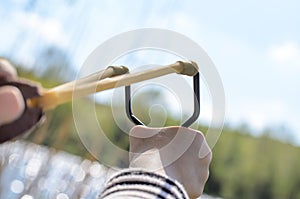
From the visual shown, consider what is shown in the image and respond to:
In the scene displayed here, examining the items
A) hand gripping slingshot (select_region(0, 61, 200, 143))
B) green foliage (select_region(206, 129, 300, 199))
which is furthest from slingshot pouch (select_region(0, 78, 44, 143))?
green foliage (select_region(206, 129, 300, 199))

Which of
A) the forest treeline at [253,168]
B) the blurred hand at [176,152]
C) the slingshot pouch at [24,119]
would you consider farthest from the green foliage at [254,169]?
the slingshot pouch at [24,119]

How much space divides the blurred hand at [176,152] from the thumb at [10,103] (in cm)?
17

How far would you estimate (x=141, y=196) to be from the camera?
550mm

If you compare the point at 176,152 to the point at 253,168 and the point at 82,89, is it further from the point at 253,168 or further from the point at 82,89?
the point at 253,168

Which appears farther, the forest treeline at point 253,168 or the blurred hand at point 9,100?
the forest treeline at point 253,168

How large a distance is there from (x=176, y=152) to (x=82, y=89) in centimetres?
13

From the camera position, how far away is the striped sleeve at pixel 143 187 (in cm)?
55

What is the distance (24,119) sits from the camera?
0.48 meters

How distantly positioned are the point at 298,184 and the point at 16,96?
6.95m

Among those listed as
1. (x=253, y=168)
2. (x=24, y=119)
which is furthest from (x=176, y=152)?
(x=253, y=168)

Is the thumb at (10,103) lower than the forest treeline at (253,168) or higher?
higher

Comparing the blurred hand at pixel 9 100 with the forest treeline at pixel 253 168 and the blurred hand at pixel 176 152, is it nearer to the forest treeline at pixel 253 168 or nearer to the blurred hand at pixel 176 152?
the blurred hand at pixel 176 152

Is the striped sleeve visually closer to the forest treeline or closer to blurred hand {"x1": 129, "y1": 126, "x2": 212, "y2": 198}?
blurred hand {"x1": 129, "y1": 126, "x2": 212, "y2": 198}

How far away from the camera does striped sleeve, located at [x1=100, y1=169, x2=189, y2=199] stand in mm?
555
